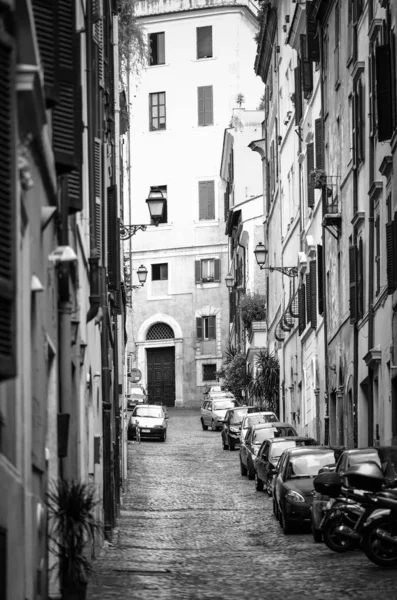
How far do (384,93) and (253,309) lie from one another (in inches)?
1418

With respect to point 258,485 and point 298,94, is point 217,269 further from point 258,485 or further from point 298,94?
point 258,485

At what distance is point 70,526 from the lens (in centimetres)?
1236

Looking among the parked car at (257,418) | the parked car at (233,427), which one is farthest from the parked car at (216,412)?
the parked car at (257,418)

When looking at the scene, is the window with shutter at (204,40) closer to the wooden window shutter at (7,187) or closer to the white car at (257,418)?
the white car at (257,418)

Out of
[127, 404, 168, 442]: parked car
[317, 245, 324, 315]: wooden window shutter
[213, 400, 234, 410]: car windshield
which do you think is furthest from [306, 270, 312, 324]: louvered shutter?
[213, 400, 234, 410]: car windshield

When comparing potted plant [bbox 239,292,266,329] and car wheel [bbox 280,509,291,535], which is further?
potted plant [bbox 239,292,266,329]

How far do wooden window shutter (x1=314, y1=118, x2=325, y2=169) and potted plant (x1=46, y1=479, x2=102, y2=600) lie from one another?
1021 inches

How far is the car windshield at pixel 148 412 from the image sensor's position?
51.7m

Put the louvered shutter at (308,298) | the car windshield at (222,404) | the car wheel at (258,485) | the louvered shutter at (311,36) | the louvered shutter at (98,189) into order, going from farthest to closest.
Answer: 1. the car windshield at (222,404)
2. the louvered shutter at (308,298)
3. the louvered shutter at (311,36)
4. the car wheel at (258,485)
5. the louvered shutter at (98,189)

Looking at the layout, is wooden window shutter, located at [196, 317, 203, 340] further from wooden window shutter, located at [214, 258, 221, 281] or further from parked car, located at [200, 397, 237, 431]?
parked car, located at [200, 397, 237, 431]

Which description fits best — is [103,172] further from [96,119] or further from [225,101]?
[225,101]

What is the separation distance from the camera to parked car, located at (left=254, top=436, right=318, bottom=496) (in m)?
30.7

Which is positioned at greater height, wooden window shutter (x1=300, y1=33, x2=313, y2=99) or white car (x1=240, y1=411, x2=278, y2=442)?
wooden window shutter (x1=300, y1=33, x2=313, y2=99)

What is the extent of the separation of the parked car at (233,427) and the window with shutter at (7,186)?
38.3 meters
